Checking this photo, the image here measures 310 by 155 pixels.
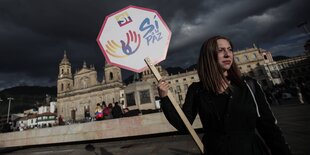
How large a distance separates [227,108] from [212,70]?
0.35 meters

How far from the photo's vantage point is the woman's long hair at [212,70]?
1.29m

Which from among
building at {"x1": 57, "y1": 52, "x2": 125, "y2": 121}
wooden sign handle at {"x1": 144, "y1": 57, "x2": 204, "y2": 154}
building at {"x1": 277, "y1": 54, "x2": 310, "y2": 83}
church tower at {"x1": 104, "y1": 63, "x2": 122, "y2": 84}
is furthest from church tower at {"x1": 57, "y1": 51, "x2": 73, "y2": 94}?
building at {"x1": 277, "y1": 54, "x2": 310, "y2": 83}

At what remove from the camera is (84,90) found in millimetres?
62375

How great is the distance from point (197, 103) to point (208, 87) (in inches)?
7.2

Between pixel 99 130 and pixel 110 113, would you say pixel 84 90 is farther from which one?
pixel 99 130

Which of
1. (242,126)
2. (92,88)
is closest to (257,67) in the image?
(92,88)

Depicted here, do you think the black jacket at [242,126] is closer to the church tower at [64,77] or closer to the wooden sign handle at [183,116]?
the wooden sign handle at [183,116]

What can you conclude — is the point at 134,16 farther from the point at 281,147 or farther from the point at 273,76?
the point at 273,76

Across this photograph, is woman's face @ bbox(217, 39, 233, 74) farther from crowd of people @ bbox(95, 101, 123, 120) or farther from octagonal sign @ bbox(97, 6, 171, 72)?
crowd of people @ bbox(95, 101, 123, 120)

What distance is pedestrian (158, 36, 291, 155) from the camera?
1109mm

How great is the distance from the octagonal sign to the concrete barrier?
16.6 ft

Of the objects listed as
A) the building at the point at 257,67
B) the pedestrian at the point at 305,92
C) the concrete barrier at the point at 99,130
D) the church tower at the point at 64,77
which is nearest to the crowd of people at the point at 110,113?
the concrete barrier at the point at 99,130

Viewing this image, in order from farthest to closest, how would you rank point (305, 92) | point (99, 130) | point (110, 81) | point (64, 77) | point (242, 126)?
point (64, 77), point (110, 81), point (305, 92), point (99, 130), point (242, 126)

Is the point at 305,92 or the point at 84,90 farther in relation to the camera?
the point at 84,90
